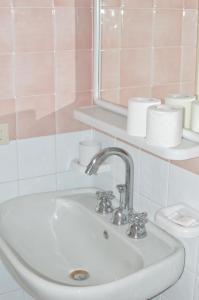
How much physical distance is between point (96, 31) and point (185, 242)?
0.77m

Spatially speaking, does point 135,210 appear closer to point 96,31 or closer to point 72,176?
point 72,176

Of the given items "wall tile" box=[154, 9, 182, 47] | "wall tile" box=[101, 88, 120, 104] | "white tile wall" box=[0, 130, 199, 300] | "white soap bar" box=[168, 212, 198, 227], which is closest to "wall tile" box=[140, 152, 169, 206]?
"white tile wall" box=[0, 130, 199, 300]

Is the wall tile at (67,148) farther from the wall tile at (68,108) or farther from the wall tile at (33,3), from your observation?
the wall tile at (33,3)

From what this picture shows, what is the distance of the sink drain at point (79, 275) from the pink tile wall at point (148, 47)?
55 centimetres

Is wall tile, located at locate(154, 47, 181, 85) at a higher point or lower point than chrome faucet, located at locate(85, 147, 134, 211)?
higher

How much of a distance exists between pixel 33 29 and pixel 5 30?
94mm

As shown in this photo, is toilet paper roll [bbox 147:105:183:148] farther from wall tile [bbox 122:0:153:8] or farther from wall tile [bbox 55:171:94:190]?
wall tile [bbox 55:171:94:190]

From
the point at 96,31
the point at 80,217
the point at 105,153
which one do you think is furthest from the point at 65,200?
the point at 96,31

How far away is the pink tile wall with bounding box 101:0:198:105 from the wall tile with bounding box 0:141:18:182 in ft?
1.23

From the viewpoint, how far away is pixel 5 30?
4.96 ft

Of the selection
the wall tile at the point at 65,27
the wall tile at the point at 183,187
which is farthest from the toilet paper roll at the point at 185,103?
the wall tile at the point at 65,27

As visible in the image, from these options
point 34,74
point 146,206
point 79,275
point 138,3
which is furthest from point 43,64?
point 79,275

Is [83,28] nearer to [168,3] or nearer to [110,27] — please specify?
[110,27]

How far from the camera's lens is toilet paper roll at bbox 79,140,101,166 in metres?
1.68
